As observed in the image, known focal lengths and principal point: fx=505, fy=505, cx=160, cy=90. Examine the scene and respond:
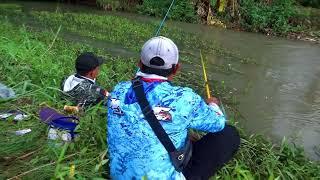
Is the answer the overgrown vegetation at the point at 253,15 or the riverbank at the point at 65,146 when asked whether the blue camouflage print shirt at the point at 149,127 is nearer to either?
the riverbank at the point at 65,146

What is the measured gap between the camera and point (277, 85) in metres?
8.95

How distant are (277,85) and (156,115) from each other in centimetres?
640

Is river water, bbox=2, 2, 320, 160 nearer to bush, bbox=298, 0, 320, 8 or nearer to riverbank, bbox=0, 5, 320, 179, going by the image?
riverbank, bbox=0, 5, 320, 179

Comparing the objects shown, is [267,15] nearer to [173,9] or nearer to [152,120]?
[173,9]

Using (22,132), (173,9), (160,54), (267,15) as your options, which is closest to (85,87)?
(22,132)

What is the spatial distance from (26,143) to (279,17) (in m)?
14.7

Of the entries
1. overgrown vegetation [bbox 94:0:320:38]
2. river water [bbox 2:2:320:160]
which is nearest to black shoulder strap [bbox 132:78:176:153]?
river water [bbox 2:2:320:160]

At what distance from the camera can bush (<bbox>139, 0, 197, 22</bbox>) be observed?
1805 centimetres

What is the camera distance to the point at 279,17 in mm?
17094

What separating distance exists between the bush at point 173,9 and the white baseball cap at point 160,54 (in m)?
15.1

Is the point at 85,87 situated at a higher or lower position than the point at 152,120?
lower

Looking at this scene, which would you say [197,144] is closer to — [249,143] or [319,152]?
[249,143]

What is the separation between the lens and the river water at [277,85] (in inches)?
258

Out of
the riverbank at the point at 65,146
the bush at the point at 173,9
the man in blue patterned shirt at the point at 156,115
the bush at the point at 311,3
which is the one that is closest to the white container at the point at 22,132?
the riverbank at the point at 65,146
